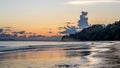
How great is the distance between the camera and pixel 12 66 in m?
24.6

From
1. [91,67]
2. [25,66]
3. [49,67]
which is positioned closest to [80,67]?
[91,67]

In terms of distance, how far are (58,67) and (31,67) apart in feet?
6.49

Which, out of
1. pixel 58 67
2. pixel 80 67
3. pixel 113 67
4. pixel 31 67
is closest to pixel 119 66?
pixel 113 67

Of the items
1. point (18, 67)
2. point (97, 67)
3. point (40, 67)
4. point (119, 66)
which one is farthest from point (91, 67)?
point (18, 67)

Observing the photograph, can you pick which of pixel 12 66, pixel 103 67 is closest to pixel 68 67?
pixel 103 67

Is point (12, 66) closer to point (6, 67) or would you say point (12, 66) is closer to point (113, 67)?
→ point (6, 67)

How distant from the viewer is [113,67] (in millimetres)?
23281

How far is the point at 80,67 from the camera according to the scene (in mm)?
23781

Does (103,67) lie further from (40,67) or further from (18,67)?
(18,67)

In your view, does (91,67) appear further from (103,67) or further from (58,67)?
(58,67)

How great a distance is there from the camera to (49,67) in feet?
78.8

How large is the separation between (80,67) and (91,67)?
0.80 m

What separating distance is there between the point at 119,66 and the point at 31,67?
644cm

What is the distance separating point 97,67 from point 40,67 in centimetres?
416
